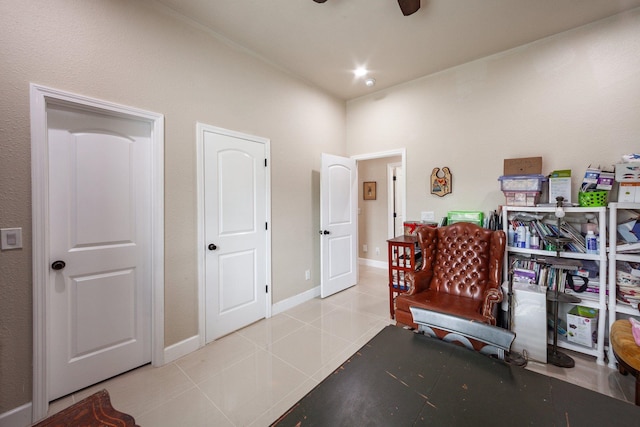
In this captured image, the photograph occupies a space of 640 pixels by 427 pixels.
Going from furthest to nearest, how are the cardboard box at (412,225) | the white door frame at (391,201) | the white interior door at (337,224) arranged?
the white door frame at (391,201)
the white interior door at (337,224)
the cardboard box at (412,225)

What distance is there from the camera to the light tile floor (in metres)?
1.69

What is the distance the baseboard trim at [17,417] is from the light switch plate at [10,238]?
3.30 ft

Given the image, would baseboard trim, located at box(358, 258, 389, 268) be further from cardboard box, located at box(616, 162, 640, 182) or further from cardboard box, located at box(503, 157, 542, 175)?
cardboard box, located at box(616, 162, 640, 182)

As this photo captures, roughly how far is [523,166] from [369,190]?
3.05 metres

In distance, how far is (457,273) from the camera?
266 centimetres

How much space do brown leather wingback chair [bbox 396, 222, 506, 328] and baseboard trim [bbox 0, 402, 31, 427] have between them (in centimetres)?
275

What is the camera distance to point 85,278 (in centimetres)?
190

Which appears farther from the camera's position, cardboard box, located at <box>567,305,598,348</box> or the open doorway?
the open doorway

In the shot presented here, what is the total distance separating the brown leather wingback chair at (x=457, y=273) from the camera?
7.48 ft

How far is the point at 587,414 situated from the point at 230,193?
8.88ft

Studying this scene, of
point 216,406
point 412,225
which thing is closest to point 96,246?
point 216,406

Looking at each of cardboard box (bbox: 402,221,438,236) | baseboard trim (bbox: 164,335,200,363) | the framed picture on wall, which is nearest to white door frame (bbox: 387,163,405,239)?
the framed picture on wall

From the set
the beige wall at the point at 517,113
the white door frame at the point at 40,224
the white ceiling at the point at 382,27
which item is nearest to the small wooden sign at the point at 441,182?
the beige wall at the point at 517,113

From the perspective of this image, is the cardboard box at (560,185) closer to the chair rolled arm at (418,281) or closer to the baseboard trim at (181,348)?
the chair rolled arm at (418,281)
